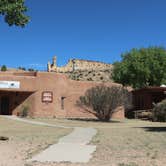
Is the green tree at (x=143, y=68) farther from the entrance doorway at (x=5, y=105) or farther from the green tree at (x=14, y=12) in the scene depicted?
the green tree at (x=14, y=12)

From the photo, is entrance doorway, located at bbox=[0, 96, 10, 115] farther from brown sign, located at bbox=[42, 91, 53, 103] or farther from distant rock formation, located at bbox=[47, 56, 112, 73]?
distant rock formation, located at bbox=[47, 56, 112, 73]

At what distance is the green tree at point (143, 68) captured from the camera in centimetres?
6053

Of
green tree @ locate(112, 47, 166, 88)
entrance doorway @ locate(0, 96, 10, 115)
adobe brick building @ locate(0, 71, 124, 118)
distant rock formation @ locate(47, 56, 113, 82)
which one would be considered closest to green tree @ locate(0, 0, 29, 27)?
adobe brick building @ locate(0, 71, 124, 118)

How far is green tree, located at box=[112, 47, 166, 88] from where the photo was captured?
60.5 metres

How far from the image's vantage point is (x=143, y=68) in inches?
2368

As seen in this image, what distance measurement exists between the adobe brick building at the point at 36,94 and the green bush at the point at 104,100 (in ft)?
10.2

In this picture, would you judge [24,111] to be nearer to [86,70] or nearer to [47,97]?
[47,97]

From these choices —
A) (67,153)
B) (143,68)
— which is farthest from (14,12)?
(143,68)

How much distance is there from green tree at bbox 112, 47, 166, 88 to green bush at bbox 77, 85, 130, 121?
21.6m

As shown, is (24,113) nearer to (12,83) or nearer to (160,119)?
(12,83)

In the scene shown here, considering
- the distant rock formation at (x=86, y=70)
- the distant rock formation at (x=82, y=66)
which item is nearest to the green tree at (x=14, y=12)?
the distant rock formation at (x=86, y=70)

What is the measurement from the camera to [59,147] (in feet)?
51.6

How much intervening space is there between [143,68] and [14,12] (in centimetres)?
4435

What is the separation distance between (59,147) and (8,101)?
28.8 meters
